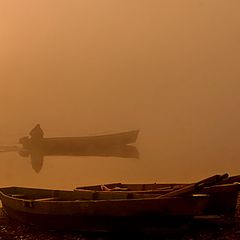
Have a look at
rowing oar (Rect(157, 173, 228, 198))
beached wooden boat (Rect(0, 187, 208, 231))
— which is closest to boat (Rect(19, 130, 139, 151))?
beached wooden boat (Rect(0, 187, 208, 231))

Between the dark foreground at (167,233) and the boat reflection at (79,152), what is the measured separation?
1.00 m

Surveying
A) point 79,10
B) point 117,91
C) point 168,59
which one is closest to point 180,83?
point 168,59

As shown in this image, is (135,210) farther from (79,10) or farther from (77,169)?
(79,10)

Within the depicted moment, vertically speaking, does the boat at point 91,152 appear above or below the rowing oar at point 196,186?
above

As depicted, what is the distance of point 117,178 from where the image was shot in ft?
8.27

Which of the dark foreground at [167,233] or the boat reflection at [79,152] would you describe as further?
the boat reflection at [79,152]

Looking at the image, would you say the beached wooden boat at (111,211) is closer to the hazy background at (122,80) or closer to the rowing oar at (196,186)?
the rowing oar at (196,186)

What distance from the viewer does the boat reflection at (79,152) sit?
251cm

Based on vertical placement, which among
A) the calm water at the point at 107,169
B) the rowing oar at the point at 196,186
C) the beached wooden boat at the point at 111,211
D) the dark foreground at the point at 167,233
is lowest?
the dark foreground at the point at 167,233

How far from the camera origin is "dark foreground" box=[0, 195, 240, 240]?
1.33m

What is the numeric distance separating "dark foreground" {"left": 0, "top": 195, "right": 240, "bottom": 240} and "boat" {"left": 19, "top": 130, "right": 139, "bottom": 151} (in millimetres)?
1031

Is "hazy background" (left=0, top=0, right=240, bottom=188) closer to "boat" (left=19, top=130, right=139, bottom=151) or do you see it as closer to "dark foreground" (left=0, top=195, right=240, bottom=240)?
"boat" (left=19, top=130, right=139, bottom=151)

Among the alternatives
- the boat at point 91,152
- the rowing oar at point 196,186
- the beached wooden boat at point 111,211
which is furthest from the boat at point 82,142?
the rowing oar at point 196,186

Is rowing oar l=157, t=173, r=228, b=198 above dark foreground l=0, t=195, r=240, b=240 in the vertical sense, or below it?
above
